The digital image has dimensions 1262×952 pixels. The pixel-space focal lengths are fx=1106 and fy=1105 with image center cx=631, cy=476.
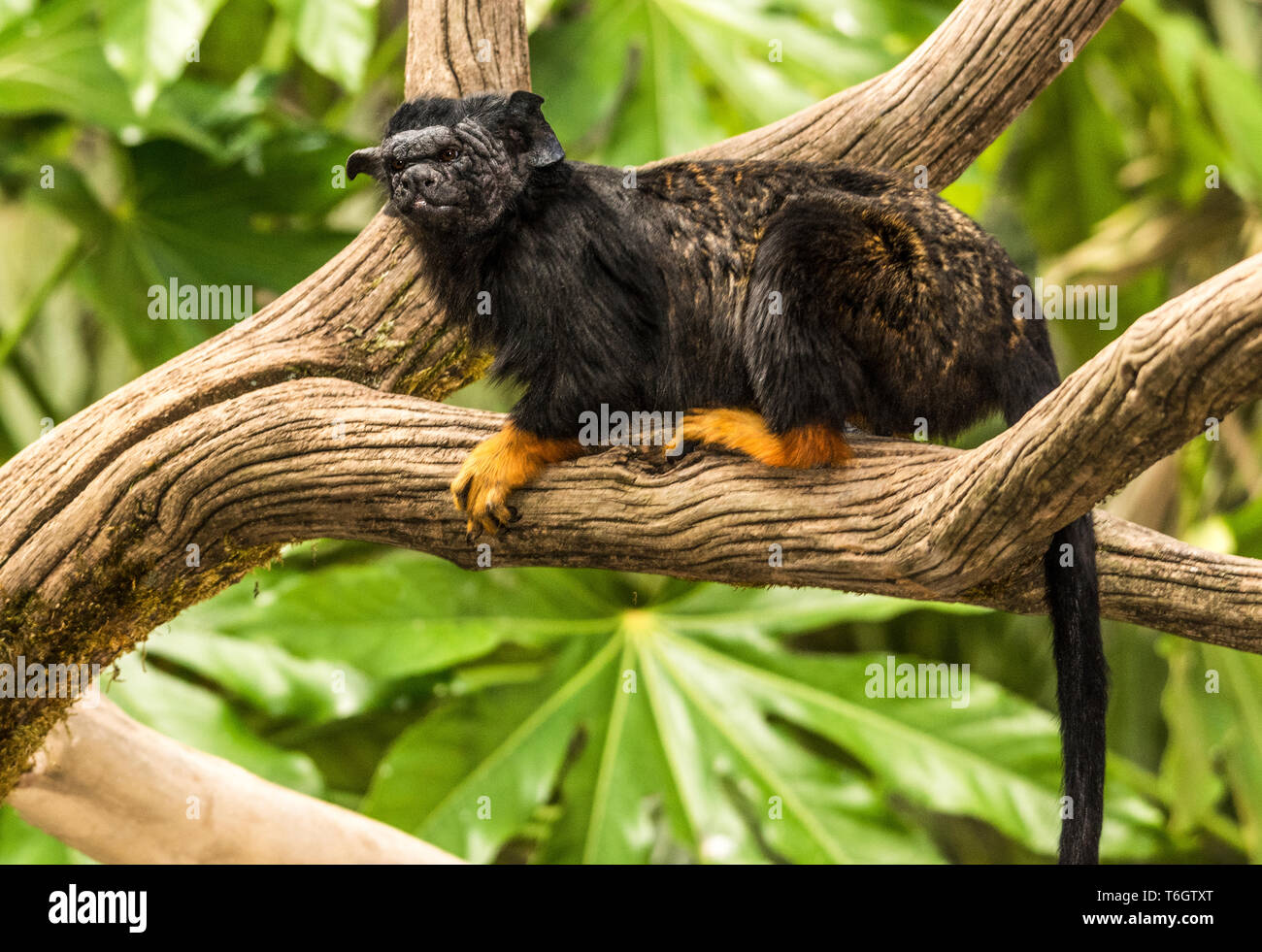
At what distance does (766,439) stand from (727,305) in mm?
265

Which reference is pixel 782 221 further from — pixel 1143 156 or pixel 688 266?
pixel 1143 156

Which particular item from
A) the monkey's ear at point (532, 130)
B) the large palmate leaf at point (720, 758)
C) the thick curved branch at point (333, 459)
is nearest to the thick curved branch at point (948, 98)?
the thick curved branch at point (333, 459)

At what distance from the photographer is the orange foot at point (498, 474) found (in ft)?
5.76

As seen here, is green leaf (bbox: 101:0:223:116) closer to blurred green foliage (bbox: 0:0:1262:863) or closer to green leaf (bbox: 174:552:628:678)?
blurred green foliage (bbox: 0:0:1262:863)

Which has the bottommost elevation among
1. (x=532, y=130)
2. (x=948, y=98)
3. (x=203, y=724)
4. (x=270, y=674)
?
(x=203, y=724)

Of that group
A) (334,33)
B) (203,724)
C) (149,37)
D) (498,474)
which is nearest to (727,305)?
(498,474)

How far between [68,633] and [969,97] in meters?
1.96

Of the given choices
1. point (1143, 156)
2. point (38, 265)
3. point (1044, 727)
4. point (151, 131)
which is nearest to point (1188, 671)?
point (1044, 727)

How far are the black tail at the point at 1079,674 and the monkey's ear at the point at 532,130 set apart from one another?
3.24 feet

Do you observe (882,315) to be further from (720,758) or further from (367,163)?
(720,758)

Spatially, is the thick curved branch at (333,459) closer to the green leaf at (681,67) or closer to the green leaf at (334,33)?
the green leaf at (334,33)

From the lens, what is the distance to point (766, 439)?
68.5 inches

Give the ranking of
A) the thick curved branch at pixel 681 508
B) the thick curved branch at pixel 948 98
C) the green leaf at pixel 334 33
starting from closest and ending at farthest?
the thick curved branch at pixel 681 508, the thick curved branch at pixel 948 98, the green leaf at pixel 334 33

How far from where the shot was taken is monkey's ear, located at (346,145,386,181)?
1.73m
